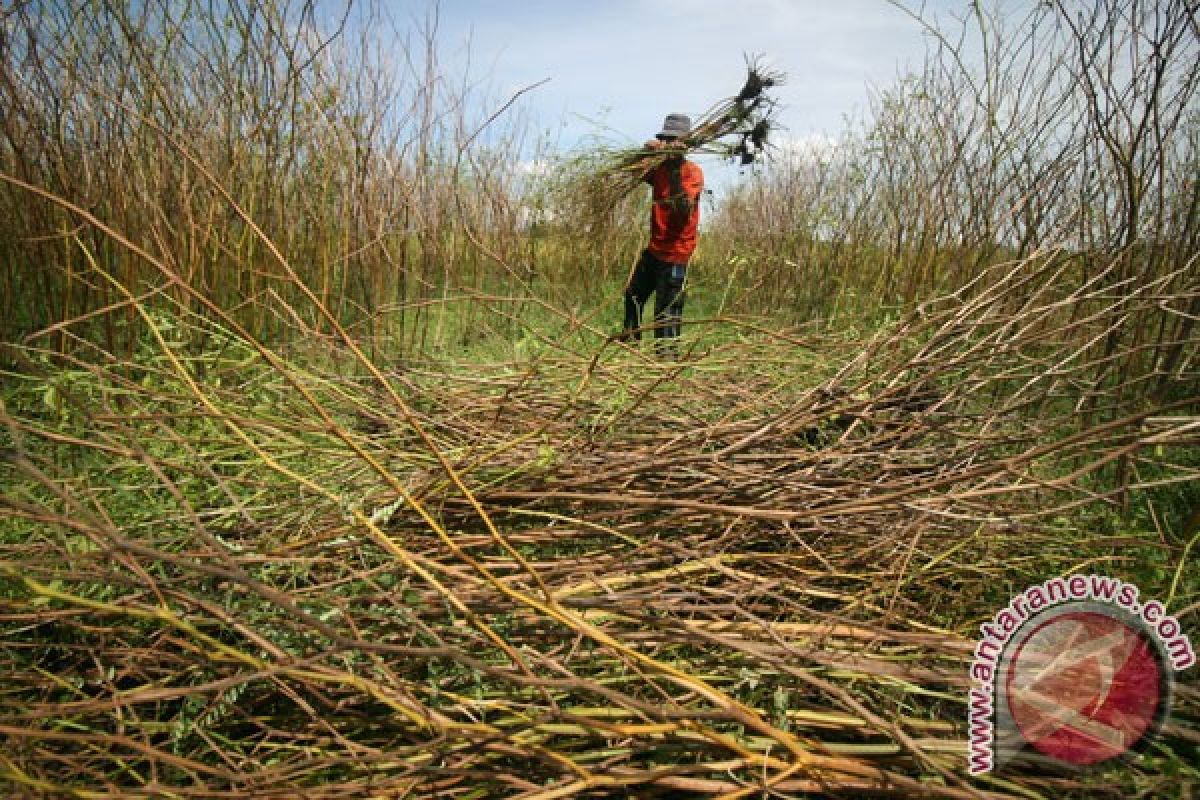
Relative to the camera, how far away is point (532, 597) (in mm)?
995

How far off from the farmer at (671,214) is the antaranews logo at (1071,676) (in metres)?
2.74

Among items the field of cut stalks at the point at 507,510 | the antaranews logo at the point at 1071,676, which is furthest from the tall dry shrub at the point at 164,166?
the antaranews logo at the point at 1071,676

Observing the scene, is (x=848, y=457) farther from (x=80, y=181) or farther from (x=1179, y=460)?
(x=80, y=181)

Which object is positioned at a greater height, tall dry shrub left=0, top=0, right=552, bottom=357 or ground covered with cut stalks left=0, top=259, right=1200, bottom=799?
tall dry shrub left=0, top=0, right=552, bottom=357

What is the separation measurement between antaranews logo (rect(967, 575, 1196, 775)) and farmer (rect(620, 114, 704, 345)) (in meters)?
2.74

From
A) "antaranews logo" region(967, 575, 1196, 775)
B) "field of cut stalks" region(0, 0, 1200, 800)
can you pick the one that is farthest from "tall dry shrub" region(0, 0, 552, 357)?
"antaranews logo" region(967, 575, 1196, 775)

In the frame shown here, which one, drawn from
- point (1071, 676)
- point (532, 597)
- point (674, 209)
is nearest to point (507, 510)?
point (532, 597)

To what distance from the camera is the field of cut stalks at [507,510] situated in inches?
30.4

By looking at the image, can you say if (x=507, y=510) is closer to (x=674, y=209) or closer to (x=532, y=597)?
(x=532, y=597)

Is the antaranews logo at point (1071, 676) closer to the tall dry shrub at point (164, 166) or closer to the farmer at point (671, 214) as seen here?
the tall dry shrub at point (164, 166)

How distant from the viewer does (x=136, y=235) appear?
2084 mm

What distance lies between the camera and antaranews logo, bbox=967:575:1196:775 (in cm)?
82

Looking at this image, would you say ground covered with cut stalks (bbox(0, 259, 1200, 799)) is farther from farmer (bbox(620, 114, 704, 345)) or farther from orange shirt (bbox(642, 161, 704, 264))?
orange shirt (bbox(642, 161, 704, 264))

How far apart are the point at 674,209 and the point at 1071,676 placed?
11.4 feet
